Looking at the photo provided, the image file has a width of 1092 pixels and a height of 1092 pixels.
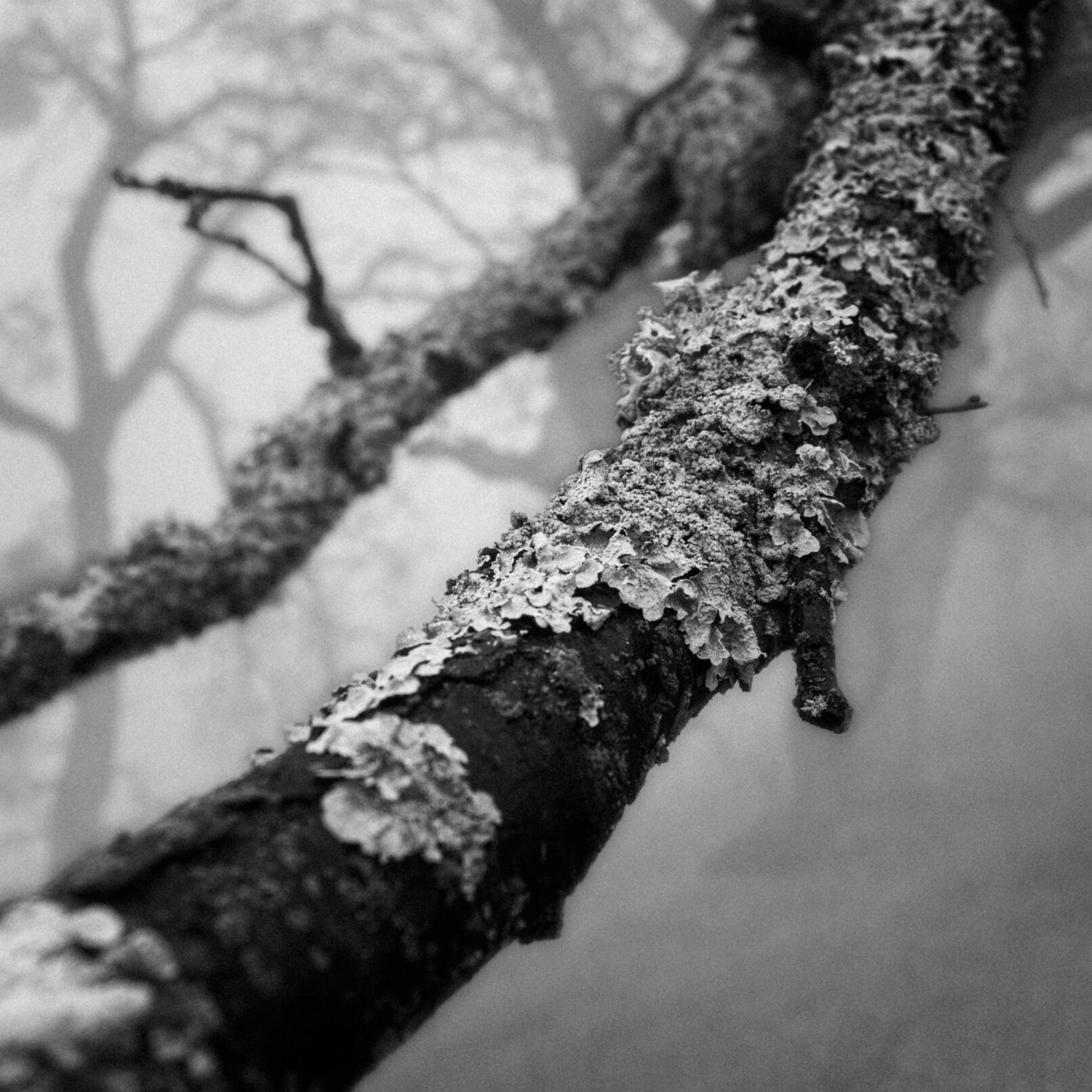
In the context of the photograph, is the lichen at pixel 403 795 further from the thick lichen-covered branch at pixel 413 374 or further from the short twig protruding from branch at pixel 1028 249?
the thick lichen-covered branch at pixel 413 374

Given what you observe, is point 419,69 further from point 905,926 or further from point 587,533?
point 905,926

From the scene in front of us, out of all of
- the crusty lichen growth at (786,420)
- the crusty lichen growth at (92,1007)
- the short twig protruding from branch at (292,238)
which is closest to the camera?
the crusty lichen growth at (92,1007)

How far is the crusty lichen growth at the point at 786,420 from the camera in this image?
0.51 meters

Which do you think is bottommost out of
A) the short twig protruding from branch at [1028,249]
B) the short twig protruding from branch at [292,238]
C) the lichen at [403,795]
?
the lichen at [403,795]

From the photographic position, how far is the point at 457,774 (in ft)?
1.27

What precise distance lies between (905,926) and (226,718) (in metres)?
12.5

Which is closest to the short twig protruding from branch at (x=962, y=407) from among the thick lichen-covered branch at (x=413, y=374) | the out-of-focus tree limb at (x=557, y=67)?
the thick lichen-covered branch at (x=413, y=374)

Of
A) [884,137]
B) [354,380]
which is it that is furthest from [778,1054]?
[884,137]

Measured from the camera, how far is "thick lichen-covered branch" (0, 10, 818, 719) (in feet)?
4.42

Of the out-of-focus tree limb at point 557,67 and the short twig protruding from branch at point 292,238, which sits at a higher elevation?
the out-of-focus tree limb at point 557,67

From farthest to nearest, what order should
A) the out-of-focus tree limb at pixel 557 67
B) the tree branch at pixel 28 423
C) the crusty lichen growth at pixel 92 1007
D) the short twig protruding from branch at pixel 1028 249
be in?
the tree branch at pixel 28 423, the out-of-focus tree limb at pixel 557 67, the short twig protruding from branch at pixel 1028 249, the crusty lichen growth at pixel 92 1007

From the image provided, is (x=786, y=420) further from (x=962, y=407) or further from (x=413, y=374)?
(x=413, y=374)

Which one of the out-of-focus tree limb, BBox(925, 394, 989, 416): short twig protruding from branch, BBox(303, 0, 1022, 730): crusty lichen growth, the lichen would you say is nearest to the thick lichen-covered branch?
BBox(303, 0, 1022, 730): crusty lichen growth

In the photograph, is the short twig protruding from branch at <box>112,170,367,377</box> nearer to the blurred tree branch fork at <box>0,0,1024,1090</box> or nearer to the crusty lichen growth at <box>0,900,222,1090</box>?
the blurred tree branch fork at <box>0,0,1024,1090</box>
